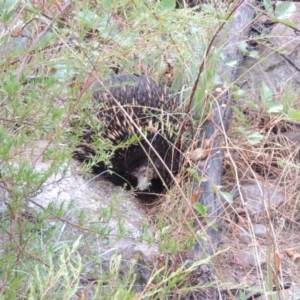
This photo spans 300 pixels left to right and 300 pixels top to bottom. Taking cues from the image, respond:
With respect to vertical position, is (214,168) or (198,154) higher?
(198,154)

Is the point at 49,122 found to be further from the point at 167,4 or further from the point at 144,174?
the point at 144,174

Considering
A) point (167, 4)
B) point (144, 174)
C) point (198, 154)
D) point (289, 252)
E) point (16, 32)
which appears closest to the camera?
point (16, 32)

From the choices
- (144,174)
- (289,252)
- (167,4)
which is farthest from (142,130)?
(167,4)

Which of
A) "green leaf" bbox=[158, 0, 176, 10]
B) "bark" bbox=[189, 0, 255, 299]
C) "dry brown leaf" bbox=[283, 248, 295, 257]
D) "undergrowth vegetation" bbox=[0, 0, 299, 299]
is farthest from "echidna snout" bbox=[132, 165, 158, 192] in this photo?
"green leaf" bbox=[158, 0, 176, 10]

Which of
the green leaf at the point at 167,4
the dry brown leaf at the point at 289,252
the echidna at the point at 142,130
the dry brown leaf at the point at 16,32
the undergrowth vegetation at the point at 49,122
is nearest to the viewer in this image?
the undergrowth vegetation at the point at 49,122

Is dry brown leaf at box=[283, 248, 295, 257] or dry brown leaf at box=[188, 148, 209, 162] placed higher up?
dry brown leaf at box=[188, 148, 209, 162]

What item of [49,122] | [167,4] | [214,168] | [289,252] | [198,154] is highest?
[167,4]

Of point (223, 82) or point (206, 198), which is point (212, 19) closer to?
point (206, 198)

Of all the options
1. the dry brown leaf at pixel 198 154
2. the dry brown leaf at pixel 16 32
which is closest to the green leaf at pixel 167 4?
the dry brown leaf at pixel 16 32

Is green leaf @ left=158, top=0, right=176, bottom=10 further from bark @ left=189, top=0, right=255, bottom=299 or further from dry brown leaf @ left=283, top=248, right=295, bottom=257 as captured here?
dry brown leaf @ left=283, top=248, right=295, bottom=257

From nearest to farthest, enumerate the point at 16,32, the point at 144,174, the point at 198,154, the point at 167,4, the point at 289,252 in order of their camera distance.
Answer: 1. the point at 16,32
2. the point at 167,4
3. the point at 198,154
4. the point at 289,252
5. the point at 144,174

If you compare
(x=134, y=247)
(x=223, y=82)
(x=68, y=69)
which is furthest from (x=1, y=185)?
(x=223, y=82)

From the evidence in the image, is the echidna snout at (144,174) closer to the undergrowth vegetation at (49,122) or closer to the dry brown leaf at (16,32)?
the undergrowth vegetation at (49,122)

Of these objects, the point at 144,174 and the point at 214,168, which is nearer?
the point at 214,168
